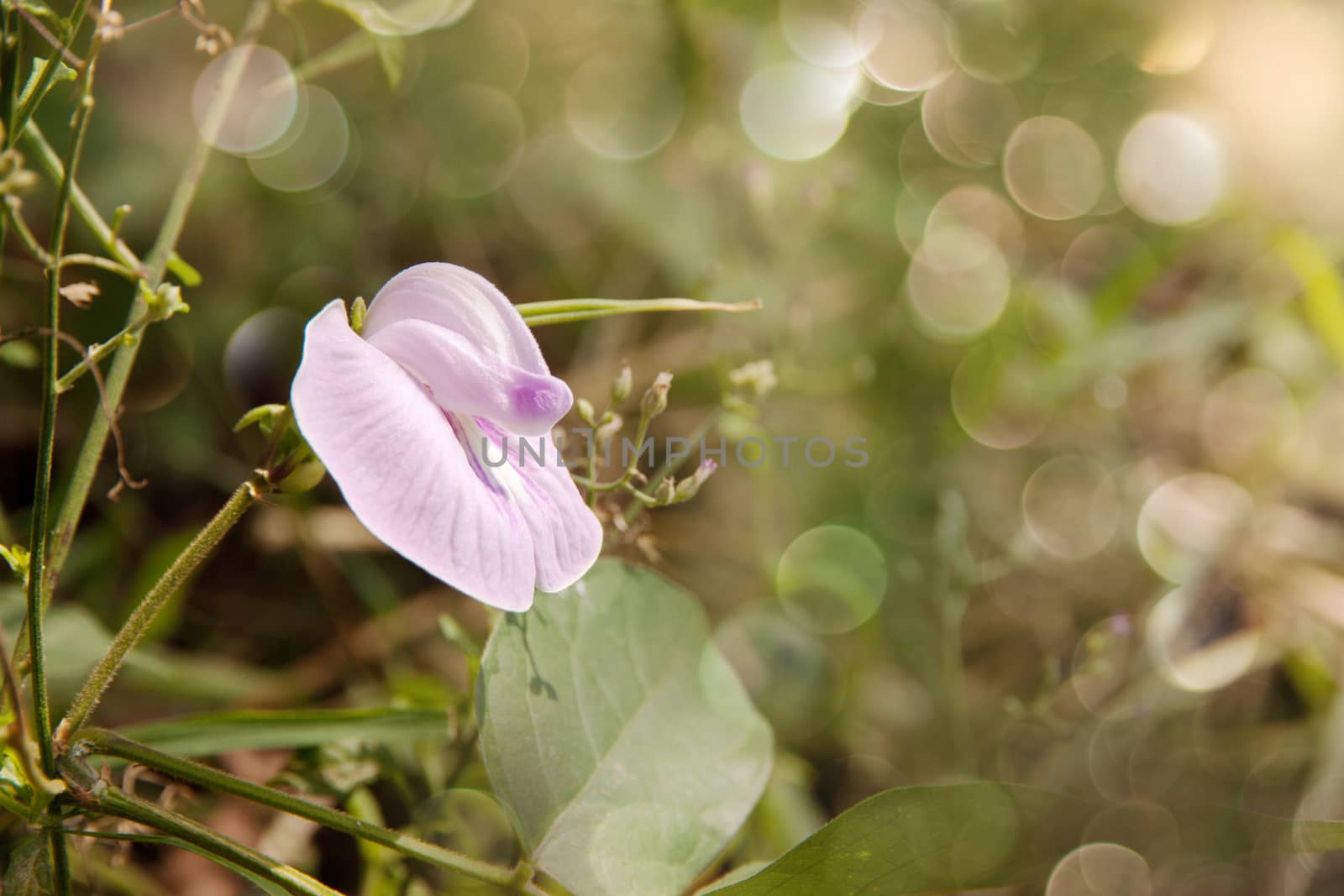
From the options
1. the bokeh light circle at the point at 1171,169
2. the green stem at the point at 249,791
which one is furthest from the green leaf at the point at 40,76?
the bokeh light circle at the point at 1171,169

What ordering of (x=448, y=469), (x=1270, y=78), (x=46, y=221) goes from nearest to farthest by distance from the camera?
(x=448, y=469) → (x=46, y=221) → (x=1270, y=78)

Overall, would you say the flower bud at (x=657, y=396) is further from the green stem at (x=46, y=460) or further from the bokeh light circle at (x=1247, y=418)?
the bokeh light circle at (x=1247, y=418)

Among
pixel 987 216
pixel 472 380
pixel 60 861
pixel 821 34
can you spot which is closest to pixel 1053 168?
pixel 987 216

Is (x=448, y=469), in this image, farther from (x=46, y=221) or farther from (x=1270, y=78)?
(x=1270, y=78)

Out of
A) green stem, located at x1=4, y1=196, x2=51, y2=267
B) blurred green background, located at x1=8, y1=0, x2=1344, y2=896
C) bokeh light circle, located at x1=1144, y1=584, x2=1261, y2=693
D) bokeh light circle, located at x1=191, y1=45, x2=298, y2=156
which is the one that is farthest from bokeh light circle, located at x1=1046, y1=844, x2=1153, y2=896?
bokeh light circle, located at x1=191, y1=45, x2=298, y2=156

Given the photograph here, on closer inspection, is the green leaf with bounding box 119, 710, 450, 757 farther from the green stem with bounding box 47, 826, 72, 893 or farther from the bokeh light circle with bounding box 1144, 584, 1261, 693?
the bokeh light circle with bounding box 1144, 584, 1261, 693

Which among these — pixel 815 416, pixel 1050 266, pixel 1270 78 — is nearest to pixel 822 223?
pixel 815 416

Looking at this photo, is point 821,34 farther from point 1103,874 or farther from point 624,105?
point 1103,874
